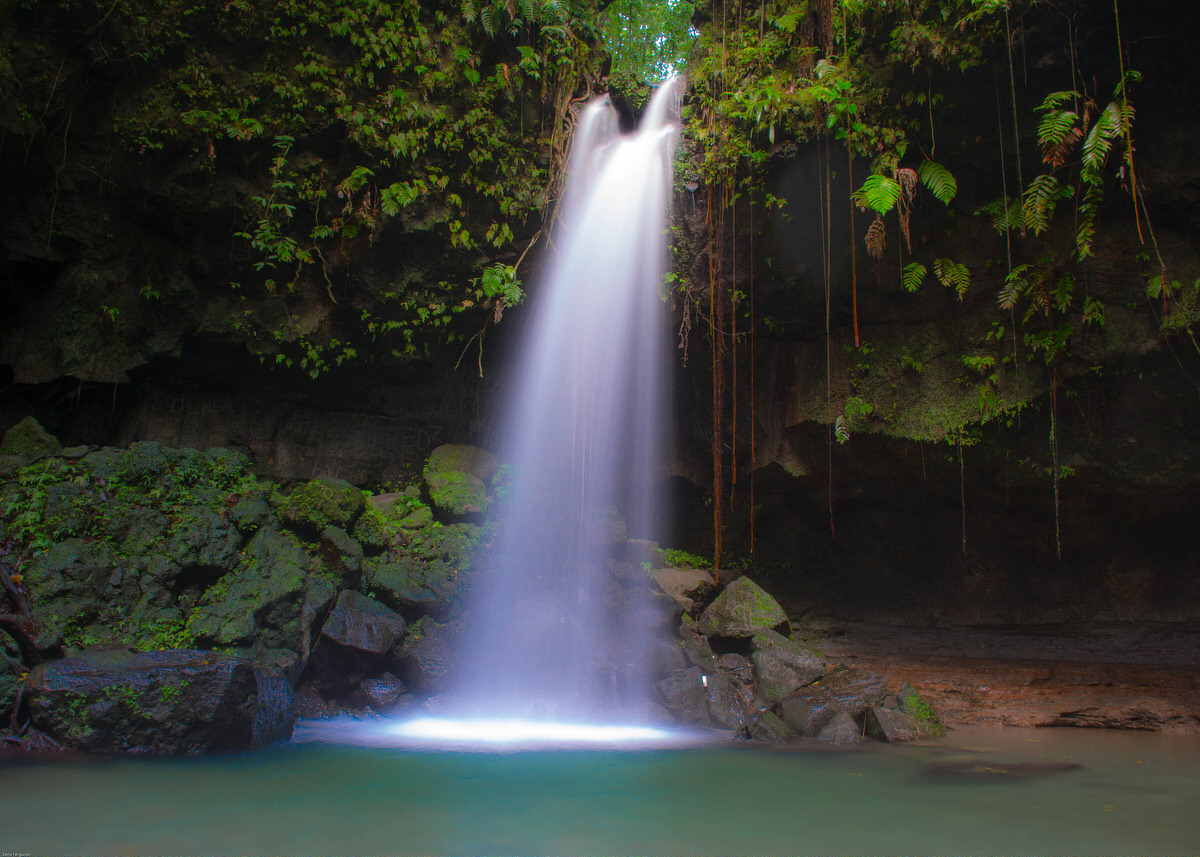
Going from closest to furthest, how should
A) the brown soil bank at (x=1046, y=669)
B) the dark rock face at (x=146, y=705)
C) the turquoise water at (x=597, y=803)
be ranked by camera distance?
the turquoise water at (x=597, y=803) < the dark rock face at (x=146, y=705) < the brown soil bank at (x=1046, y=669)

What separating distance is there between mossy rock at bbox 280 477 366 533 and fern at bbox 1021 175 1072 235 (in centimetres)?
838

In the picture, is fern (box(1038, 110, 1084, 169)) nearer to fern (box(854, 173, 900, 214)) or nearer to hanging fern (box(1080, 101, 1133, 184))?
hanging fern (box(1080, 101, 1133, 184))

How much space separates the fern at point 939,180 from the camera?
24.3 feet

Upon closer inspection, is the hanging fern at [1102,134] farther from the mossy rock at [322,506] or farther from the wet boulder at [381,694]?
the mossy rock at [322,506]

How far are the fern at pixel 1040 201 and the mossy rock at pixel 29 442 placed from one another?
36.5 feet

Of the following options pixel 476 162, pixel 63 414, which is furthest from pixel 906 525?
pixel 63 414

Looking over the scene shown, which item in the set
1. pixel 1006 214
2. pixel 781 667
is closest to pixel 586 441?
pixel 781 667

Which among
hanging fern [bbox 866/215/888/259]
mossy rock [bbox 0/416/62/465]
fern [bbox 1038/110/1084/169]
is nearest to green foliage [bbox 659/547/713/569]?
hanging fern [bbox 866/215/888/259]

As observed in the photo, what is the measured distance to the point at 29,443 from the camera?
26.8ft

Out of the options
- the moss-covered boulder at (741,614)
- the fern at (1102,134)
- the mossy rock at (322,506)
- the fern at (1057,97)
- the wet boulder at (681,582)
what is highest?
the fern at (1057,97)

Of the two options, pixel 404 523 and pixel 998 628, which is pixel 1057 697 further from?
pixel 404 523

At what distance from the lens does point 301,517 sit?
8.45m

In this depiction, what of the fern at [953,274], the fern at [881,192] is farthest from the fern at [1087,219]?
the fern at [881,192]

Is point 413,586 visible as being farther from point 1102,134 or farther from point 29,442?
point 1102,134
